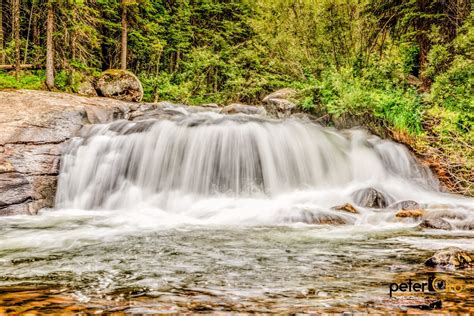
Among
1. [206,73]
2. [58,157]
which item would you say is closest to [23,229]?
[58,157]

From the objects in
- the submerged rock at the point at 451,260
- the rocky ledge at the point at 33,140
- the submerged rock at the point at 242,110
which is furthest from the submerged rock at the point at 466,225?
the submerged rock at the point at 242,110

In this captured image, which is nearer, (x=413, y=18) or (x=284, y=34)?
(x=413, y=18)

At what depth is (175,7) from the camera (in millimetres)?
25844

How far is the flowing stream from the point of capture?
3330mm

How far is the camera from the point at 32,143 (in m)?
9.08

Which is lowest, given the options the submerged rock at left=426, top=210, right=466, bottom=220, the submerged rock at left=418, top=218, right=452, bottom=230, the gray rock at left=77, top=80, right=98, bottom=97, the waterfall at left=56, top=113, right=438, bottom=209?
the submerged rock at left=418, top=218, right=452, bottom=230

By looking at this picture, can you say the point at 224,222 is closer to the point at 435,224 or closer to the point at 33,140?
the point at 435,224

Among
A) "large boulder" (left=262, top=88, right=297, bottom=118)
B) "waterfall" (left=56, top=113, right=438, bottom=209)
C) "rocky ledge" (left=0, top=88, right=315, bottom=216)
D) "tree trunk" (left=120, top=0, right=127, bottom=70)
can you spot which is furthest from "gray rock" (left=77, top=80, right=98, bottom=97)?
"large boulder" (left=262, top=88, right=297, bottom=118)

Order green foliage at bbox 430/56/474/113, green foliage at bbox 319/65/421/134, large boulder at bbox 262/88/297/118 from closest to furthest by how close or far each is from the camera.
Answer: green foliage at bbox 430/56/474/113 < green foliage at bbox 319/65/421/134 < large boulder at bbox 262/88/297/118

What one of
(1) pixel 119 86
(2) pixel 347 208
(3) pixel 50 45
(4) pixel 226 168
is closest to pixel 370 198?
(2) pixel 347 208

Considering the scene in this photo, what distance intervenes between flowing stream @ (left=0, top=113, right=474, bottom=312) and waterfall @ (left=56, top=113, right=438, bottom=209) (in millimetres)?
29

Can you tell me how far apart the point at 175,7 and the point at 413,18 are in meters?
16.8

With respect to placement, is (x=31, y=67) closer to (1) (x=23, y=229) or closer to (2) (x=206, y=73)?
(2) (x=206, y=73)

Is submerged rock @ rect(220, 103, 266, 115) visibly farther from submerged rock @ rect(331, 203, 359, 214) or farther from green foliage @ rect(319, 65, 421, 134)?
submerged rock @ rect(331, 203, 359, 214)
